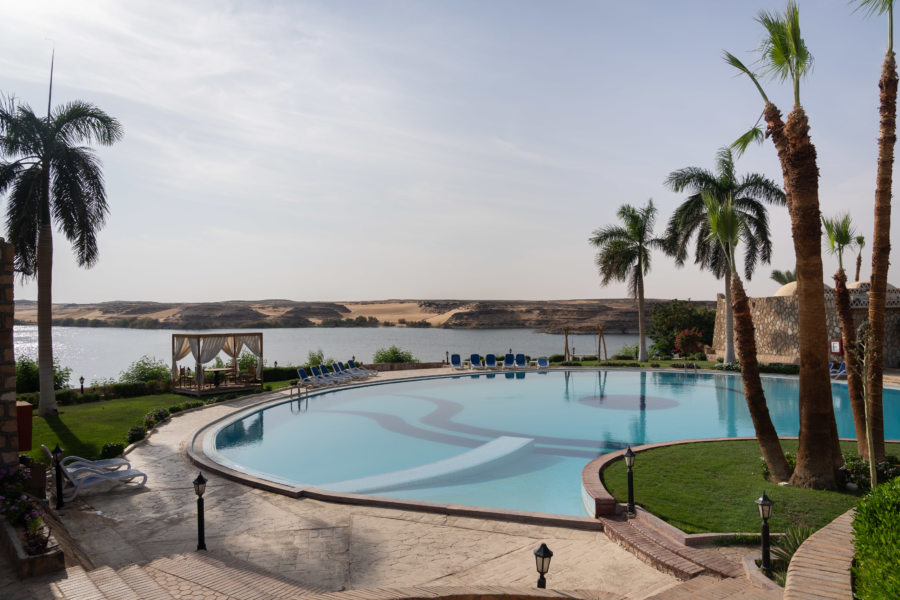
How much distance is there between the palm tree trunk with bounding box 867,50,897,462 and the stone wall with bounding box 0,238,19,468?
35.9 feet

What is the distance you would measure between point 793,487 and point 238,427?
12.7m

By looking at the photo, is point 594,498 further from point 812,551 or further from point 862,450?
point 862,450

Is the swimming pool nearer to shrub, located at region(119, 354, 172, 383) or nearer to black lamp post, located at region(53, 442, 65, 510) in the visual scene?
black lamp post, located at region(53, 442, 65, 510)

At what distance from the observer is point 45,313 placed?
14.6m

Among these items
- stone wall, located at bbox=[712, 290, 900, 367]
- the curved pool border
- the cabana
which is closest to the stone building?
stone wall, located at bbox=[712, 290, 900, 367]

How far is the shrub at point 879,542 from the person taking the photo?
323cm

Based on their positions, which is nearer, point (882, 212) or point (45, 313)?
point (882, 212)

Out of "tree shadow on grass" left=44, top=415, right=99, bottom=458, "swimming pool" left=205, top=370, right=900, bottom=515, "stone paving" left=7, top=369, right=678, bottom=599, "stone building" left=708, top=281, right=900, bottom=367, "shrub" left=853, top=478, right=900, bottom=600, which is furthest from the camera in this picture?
"stone building" left=708, top=281, right=900, bottom=367

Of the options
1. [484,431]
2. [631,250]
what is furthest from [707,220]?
[484,431]

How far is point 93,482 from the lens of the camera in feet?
28.5

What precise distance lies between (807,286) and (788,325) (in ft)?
71.6

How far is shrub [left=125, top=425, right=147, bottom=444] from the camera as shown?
1225 cm

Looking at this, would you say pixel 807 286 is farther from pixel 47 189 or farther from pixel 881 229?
pixel 47 189

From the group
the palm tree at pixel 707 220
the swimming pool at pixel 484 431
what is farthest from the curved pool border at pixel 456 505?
the palm tree at pixel 707 220
